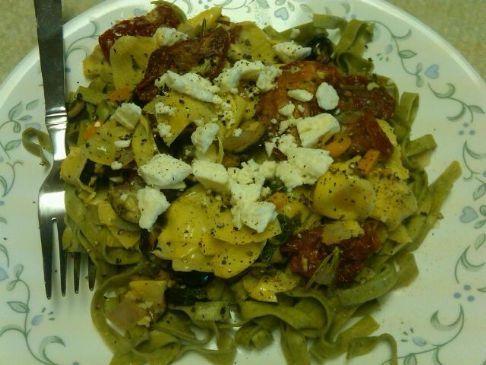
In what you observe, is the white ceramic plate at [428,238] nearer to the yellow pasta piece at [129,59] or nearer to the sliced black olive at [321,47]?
the sliced black olive at [321,47]

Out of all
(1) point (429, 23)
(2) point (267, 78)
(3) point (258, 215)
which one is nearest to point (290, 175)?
(3) point (258, 215)

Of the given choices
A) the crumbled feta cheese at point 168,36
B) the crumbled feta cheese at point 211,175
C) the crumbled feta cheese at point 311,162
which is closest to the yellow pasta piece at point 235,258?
the crumbled feta cheese at point 211,175

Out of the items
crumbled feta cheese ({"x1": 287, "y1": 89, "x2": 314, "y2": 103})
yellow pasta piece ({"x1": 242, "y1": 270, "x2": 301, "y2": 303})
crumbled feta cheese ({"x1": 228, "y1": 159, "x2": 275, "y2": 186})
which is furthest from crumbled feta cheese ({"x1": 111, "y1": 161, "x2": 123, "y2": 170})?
crumbled feta cheese ({"x1": 287, "y1": 89, "x2": 314, "y2": 103})

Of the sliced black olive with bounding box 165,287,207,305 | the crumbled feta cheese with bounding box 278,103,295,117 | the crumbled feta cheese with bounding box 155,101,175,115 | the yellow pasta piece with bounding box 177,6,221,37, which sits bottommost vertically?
the sliced black olive with bounding box 165,287,207,305

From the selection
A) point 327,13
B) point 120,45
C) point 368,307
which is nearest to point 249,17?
point 327,13

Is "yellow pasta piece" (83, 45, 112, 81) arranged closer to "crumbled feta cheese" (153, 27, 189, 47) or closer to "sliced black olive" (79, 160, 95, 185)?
"crumbled feta cheese" (153, 27, 189, 47)

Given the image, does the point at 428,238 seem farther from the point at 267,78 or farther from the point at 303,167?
the point at 267,78

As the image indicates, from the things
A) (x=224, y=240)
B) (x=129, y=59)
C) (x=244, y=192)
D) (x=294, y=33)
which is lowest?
(x=224, y=240)
